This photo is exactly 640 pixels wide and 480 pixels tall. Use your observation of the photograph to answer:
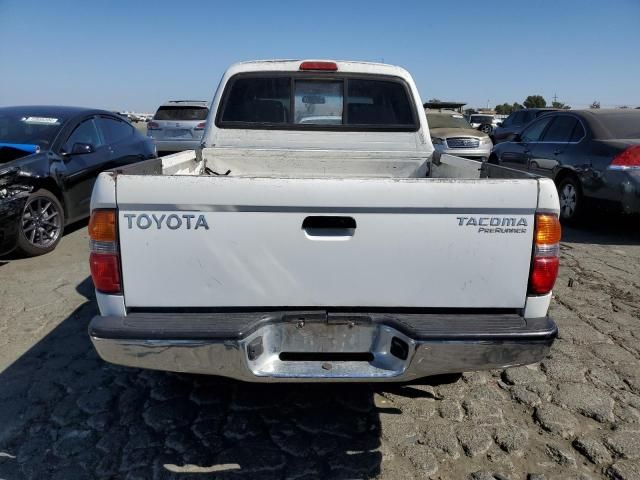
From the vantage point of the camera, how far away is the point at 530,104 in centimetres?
5291

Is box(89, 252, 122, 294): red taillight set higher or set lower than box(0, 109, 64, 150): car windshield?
lower

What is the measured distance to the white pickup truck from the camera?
2141 mm

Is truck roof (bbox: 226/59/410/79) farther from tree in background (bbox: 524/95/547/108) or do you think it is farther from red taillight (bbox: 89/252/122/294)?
tree in background (bbox: 524/95/547/108)

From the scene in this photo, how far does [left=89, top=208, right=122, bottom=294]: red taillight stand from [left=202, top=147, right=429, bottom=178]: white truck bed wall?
1.90 metres

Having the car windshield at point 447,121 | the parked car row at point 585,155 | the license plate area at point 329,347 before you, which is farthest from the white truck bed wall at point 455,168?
the car windshield at point 447,121

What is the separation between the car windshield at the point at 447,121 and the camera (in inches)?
548

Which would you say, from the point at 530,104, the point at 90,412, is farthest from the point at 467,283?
the point at 530,104

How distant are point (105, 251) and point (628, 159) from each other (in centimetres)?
627

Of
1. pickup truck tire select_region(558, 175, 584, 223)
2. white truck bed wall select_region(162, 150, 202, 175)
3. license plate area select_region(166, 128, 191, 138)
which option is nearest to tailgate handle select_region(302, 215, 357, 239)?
white truck bed wall select_region(162, 150, 202, 175)

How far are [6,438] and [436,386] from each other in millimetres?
2491

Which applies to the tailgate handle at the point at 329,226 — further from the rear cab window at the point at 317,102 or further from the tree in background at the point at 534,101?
the tree in background at the point at 534,101

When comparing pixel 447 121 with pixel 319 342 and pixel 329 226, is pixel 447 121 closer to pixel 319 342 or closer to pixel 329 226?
pixel 329 226

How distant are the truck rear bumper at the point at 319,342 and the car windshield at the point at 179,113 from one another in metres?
11.3

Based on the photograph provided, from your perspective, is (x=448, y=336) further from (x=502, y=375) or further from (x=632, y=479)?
(x=502, y=375)
